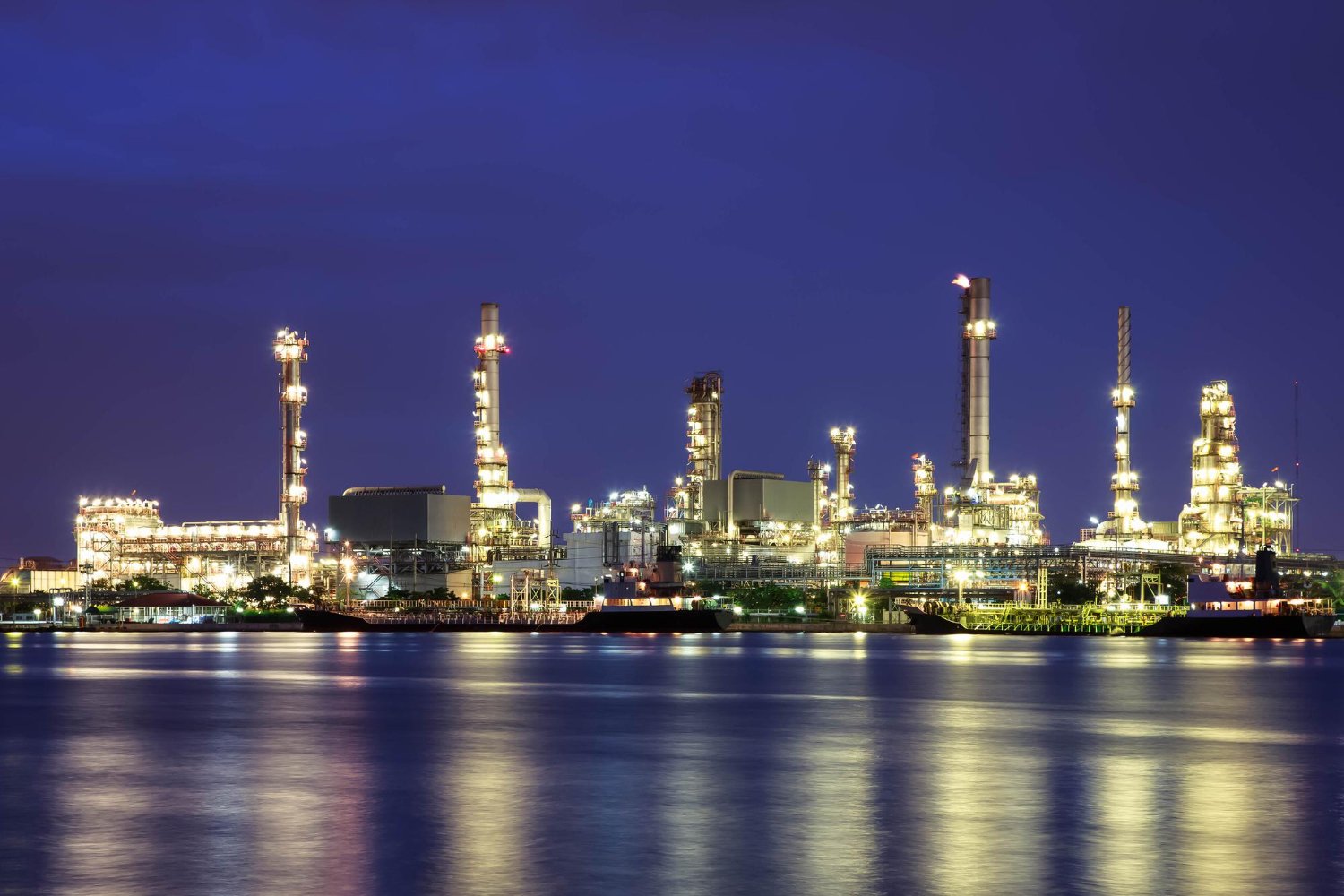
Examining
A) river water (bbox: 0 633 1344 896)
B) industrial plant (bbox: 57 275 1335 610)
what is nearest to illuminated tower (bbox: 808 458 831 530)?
industrial plant (bbox: 57 275 1335 610)

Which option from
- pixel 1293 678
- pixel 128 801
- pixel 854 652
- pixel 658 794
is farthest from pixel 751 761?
pixel 854 652

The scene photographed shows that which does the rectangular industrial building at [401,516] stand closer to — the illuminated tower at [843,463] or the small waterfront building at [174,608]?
the small waterfront building at [174,608]

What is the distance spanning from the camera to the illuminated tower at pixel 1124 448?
160250 millimetres

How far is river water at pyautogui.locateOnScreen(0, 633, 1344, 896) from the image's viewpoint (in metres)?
20.0

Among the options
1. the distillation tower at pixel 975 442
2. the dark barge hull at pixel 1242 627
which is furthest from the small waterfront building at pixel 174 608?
the dark barge hull at pixel 1242 627

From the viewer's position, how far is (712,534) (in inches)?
6732

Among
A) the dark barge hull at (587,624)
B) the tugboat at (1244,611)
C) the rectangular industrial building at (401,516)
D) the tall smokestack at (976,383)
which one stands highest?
the tall smokestack at (976,383)

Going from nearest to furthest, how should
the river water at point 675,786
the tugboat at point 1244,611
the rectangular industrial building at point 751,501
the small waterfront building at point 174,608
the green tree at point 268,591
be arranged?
1. the river water at point 675,786
2. the tugboat at point 1244,611
3. the green tree at point 268,591
4. the small waterfront building at point 174,608
5. the rectangular industrial building at point 751,501

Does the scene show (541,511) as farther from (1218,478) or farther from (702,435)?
(1218,478)

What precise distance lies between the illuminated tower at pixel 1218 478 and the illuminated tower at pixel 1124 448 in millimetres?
5786

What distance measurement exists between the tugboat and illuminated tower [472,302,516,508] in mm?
68612

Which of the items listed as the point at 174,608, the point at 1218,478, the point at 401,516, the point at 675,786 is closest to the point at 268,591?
the point at 174,608

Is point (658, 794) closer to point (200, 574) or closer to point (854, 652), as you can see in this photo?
point (854, 652)

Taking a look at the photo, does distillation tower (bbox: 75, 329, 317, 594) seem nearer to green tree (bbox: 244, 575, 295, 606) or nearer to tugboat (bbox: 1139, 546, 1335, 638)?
green tree (bbox: 244, 575, 295, 606)
